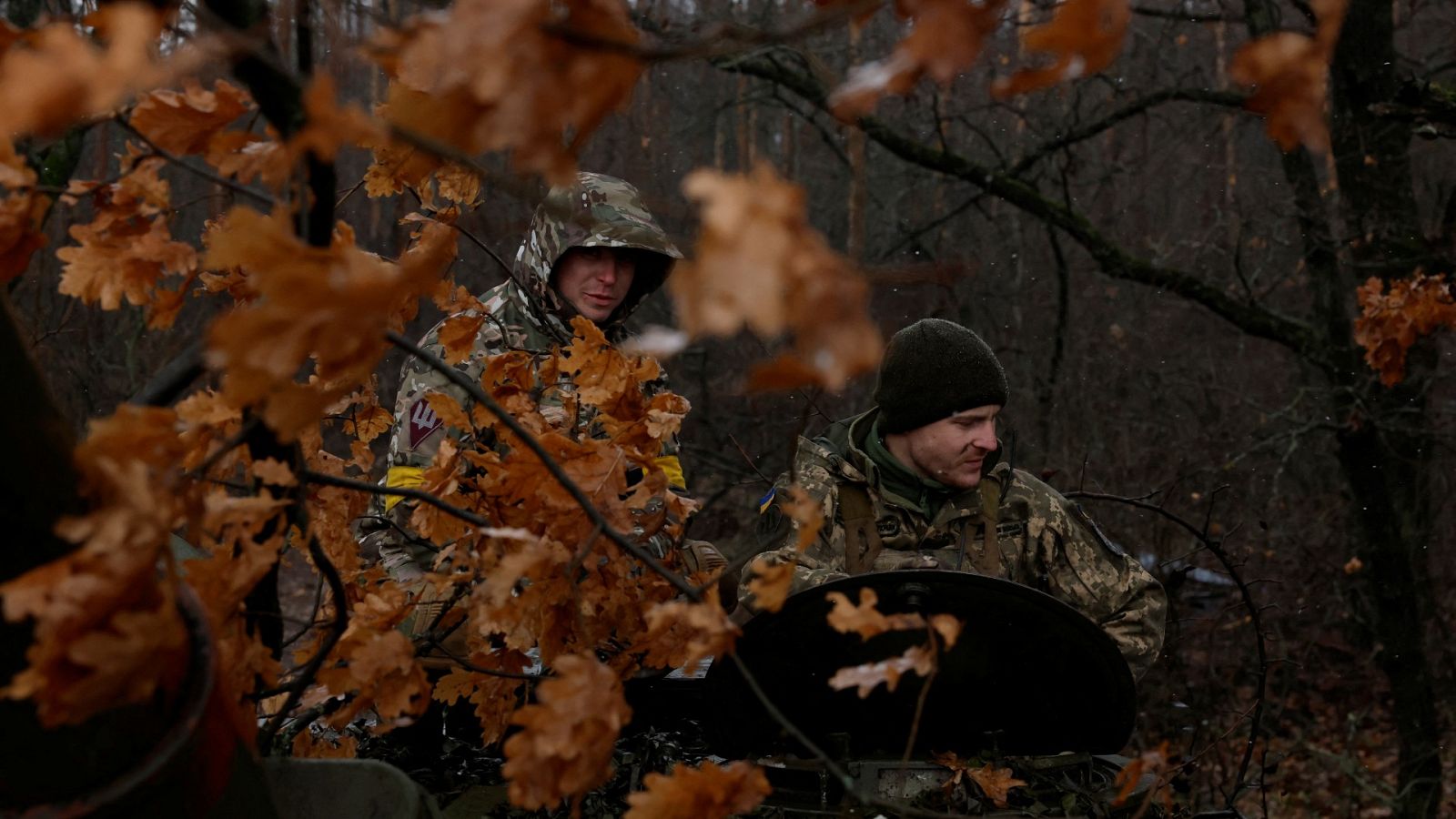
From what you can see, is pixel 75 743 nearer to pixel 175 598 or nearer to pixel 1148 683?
pixel 175 598

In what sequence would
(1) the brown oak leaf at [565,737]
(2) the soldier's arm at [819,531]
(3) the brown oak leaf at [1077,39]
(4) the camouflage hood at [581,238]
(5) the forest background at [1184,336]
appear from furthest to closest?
(5) the forest background at [1184,336] → (4) the camouflage hood at [581,238] → (2) the soldier's arm at [819,531] → (1) the brown oak leaf at [565,737] → (3) the brown oak leaf at [1077,39]

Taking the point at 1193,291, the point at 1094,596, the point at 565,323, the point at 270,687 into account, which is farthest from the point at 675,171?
the point at 270,687

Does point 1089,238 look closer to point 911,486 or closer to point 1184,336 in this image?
point 911,486

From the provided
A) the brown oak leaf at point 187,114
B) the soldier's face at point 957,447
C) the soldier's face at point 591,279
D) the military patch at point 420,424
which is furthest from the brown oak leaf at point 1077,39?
the soldier's face at point 591,279

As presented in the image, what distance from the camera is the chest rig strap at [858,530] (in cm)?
430

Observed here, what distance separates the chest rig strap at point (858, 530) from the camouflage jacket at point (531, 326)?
1.80 feet

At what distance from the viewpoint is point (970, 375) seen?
4500mm

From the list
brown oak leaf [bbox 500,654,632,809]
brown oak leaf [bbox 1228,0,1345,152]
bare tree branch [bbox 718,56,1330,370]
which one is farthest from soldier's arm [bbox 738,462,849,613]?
bare tree branch [bbox 718,56,1330,370]

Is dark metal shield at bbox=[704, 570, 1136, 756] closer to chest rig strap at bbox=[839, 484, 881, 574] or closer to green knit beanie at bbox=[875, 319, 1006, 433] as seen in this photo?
chest rig strap at bbox=[839, 484, 881, 574]

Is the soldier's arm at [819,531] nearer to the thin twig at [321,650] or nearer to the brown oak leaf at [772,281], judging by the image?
the thin twig at [321,650]

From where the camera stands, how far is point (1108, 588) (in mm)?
4297

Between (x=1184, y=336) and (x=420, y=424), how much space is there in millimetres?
13301

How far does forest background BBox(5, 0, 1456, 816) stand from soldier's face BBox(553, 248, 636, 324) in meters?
0.51

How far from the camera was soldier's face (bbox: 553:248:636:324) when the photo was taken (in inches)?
205
